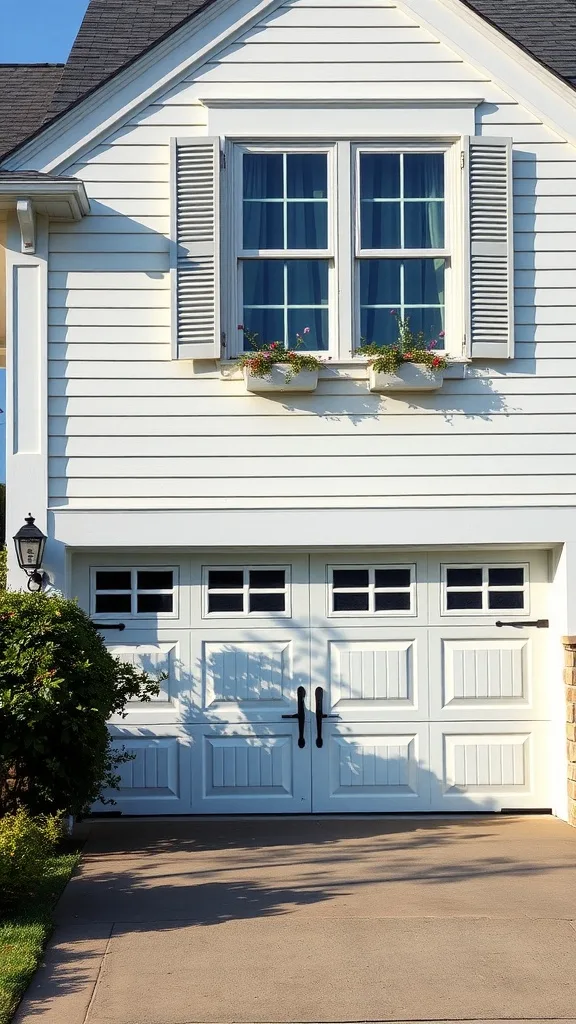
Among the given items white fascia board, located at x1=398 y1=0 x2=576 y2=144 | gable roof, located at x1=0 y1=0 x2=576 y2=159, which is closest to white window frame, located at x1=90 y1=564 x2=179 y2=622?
gable roof, located at x1=0 y1=0 x2=576 y2=159

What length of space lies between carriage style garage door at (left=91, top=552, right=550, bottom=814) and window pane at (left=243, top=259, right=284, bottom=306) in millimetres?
2030

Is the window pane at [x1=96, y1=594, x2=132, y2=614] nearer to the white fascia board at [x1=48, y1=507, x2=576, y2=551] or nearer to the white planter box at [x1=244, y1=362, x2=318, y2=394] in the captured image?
the white fascia board at [x1=48, y1=507, x2=576, y2=551]

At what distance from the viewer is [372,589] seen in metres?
9.14

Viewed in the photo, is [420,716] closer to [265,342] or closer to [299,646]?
[299,646]

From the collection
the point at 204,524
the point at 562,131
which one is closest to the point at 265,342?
the point at 204,524

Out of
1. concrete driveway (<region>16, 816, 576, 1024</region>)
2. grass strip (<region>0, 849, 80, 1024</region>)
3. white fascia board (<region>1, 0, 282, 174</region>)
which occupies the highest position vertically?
white fascia board (<region>1, 0, 282, 174</region>)

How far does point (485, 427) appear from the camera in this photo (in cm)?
888

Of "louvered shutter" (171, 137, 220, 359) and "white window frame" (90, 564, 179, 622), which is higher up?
"louvered shutter" (171, 137, 220, 359)

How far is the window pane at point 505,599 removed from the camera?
30.1 ft

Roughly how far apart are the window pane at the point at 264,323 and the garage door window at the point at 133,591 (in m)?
1.95

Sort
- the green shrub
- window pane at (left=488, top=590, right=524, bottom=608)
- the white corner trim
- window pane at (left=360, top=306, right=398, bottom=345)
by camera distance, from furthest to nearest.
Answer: window pane at (left=488, top=590, right=524, bottom=608)
window pane at (left=360, top=306, right=398, bottom=345)
the white corner trim
the green shrub

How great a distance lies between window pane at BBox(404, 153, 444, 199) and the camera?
9.03 m

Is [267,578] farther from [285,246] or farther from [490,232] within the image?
[490,232]

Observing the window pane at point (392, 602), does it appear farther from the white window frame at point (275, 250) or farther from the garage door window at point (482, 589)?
the white window frame at point (275, 250)
